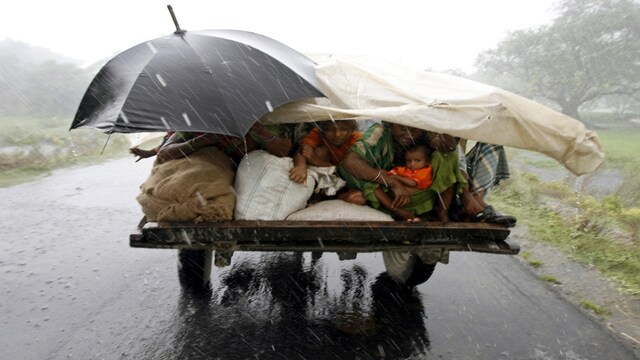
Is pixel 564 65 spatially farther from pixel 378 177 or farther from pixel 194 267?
pixel 194 267

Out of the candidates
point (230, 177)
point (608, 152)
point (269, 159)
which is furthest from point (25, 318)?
Answer: point (608, 152)

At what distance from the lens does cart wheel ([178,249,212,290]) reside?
3287 millimetres

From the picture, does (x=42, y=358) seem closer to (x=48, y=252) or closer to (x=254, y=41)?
(x=48, y=252)

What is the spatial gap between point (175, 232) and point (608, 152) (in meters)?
19.1

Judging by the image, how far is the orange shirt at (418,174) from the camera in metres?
2.75

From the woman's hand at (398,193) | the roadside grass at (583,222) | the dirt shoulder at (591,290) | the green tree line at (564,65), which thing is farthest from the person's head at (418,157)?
the green tree line at (564,65)

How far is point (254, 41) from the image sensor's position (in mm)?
3123

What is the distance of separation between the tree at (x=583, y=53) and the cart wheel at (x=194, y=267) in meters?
31.6

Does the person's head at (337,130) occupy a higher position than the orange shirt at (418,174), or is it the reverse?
the person's head at (337,130)

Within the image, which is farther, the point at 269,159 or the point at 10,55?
the point at 10,55

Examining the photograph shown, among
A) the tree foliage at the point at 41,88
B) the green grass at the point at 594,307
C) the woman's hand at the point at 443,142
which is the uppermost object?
the woman's hand at the point at 443,142

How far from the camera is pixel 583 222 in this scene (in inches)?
204

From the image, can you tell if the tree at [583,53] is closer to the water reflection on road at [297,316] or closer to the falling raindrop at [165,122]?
the water reflection on road at [297,316]

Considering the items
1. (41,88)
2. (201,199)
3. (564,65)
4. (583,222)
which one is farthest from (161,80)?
(564,65)
